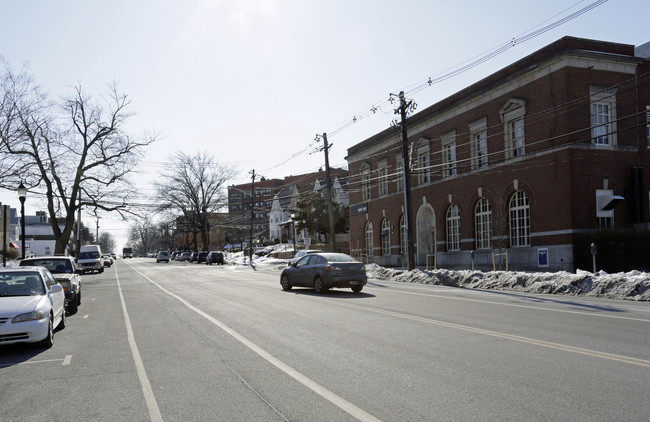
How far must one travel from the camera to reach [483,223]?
113 ft

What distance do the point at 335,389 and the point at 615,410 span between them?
2.78 meters

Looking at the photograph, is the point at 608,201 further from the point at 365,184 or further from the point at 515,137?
the point at 365,184

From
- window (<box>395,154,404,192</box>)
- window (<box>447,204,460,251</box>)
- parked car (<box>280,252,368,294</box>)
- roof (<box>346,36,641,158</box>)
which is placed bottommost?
parked car (<box>280,252,368,294</box>)

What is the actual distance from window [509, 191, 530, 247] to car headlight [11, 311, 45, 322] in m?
26.7

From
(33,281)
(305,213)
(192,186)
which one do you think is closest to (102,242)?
(192,186)

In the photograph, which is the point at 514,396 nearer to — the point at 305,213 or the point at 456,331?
the point at 456,331

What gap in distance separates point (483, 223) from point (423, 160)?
9123 mm

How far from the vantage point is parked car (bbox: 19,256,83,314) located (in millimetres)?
14609

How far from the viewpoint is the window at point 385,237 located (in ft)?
156

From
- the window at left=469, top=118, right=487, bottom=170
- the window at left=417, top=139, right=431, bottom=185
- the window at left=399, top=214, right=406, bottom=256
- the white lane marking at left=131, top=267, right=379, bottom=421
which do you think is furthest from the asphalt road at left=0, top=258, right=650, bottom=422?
the window at left=399, top=214, right=406, bottom=256

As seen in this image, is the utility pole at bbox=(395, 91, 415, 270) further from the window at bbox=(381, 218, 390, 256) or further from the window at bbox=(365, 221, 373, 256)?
the window at bbox=(365, 221, 373, 256)

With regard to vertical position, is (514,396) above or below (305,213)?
below

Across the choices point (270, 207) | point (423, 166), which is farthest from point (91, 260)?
point (270, 207)

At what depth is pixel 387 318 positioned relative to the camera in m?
12.0
